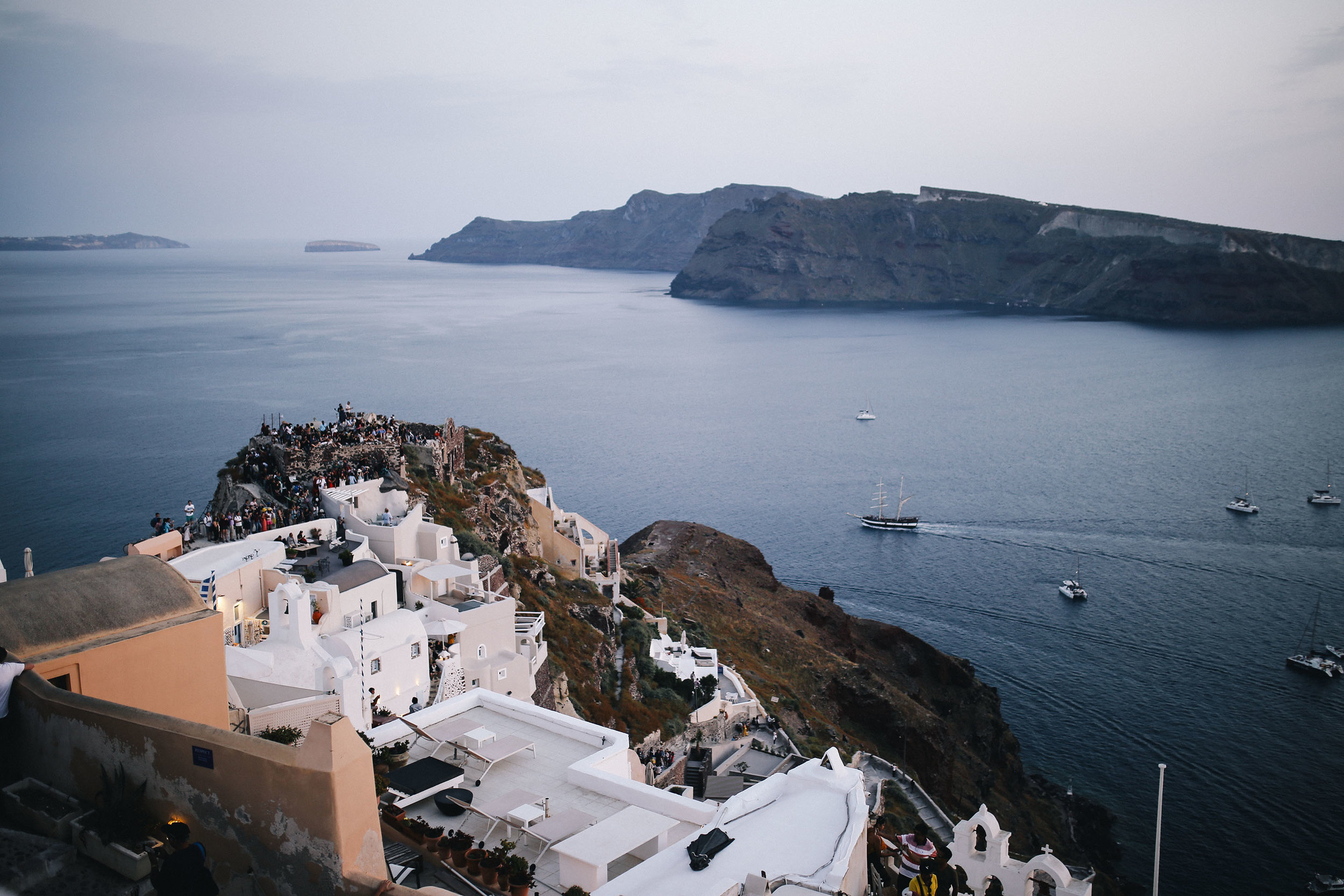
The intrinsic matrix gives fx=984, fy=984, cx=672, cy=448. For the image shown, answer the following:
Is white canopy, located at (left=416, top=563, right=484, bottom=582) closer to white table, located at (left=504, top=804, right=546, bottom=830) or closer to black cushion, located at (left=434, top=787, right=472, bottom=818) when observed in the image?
black cushion, located at (left=434, top=787, right=472, bottom=818)

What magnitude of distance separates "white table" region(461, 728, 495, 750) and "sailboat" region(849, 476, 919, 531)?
53.6 meters

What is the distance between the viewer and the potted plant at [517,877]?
870 centimetres

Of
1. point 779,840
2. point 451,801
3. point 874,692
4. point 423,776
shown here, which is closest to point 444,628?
point 423,776

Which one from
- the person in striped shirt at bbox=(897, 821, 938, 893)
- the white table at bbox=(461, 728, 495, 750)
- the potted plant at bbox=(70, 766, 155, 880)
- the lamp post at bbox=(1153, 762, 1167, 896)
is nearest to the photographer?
the potted plant at bbox=(70, 766, 155, 880)

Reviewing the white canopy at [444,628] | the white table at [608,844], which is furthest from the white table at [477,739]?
the white canopy at [444,628]

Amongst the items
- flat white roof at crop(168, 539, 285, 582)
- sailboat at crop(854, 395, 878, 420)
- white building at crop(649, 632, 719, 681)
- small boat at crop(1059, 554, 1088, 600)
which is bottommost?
small boat at crop(1059, 554, 1088, 600)

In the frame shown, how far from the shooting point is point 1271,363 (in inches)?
5182

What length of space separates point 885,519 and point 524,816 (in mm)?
56010

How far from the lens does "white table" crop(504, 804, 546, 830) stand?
408 inches

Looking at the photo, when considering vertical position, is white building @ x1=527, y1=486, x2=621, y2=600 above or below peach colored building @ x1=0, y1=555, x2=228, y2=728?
below

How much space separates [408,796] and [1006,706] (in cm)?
3467

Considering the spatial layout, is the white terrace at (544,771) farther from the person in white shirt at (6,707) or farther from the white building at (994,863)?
the person in white shirt at (6,707)

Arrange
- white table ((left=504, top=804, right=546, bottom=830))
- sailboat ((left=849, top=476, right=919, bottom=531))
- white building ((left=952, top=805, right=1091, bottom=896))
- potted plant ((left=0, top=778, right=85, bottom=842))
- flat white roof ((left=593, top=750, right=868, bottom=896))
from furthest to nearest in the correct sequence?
sailboat ((left=849, top=476, right=919, bottom=531))
white building ((left=952, top=805, right=1091, bottom=896))
white table ((left=504, top=804, right=546, bottom=830))
flat white roof ((left=593, top=750, right=868, bottom=896))
potted plant ((left=0, top=778, right=85, bottom=842))

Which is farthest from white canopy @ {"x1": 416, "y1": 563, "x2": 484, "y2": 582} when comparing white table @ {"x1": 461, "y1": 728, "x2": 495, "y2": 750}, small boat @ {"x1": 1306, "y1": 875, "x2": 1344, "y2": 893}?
small boat @ {"x1": 1306, "y1": 875, "x2": 1344, "y2": 893}
